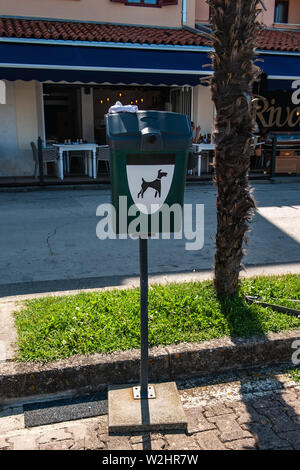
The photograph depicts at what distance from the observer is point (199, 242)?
686 centimetres

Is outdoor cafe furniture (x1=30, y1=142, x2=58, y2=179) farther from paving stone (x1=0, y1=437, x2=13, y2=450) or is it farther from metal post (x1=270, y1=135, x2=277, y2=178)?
paving stone (x1=0, y1=437, x2=13, y2=450)

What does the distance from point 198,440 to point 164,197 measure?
1500 mm

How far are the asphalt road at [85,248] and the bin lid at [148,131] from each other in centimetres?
259

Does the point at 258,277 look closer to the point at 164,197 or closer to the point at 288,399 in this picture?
the point at 288,399

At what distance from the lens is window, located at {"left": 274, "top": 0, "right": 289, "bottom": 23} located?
1655 centimetres

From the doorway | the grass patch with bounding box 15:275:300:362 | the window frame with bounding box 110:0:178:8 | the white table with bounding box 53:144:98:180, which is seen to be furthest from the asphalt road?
the window frame with bounding box 110:0:178:8

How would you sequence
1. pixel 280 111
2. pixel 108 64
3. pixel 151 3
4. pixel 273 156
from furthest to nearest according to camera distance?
1. pixel 280 111
2. pixel 151 3
3. pixel 273 156
4. pixel 108 64

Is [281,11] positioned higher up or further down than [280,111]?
higher up

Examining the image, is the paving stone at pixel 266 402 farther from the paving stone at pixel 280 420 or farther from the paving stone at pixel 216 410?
the paving stone at pixel 216 410

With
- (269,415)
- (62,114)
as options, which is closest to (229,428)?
(269,415)

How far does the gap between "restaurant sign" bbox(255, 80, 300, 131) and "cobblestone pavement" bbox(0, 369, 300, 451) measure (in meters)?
13.4

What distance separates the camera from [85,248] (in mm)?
6488

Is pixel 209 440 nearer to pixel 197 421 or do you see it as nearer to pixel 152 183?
pixel 197 421

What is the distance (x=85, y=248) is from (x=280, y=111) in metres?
11.5
